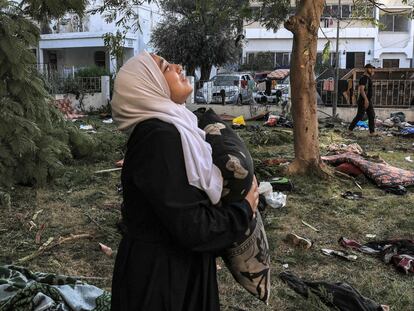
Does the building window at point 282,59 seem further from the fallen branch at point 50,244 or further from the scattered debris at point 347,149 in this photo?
the fallen branch at point 50,244

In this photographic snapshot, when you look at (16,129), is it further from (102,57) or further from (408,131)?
(102,57)

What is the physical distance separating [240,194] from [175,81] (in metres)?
0.45

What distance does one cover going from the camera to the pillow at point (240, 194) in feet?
5.38

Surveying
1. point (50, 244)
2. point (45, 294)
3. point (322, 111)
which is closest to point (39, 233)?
point (50, 244)

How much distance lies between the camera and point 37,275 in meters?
3.54

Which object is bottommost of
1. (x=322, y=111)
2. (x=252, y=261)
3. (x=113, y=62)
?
(x=322, y=111)

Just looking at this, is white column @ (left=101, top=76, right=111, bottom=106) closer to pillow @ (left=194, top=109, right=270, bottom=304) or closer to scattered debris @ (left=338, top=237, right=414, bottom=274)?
scattered debris @ (left=338, top=237, right=414, bottom=274)

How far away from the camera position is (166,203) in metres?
1.52

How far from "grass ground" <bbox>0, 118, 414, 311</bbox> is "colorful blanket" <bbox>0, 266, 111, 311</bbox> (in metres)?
0.45

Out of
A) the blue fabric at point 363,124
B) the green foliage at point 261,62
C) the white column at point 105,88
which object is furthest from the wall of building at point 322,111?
the green foliage at point 261,62

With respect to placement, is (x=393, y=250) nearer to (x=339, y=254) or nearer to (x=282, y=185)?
(x=339, y=254)

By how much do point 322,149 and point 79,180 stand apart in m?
5.30

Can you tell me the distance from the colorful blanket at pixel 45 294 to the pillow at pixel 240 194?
145cm

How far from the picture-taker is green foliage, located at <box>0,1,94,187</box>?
19.3 ft
